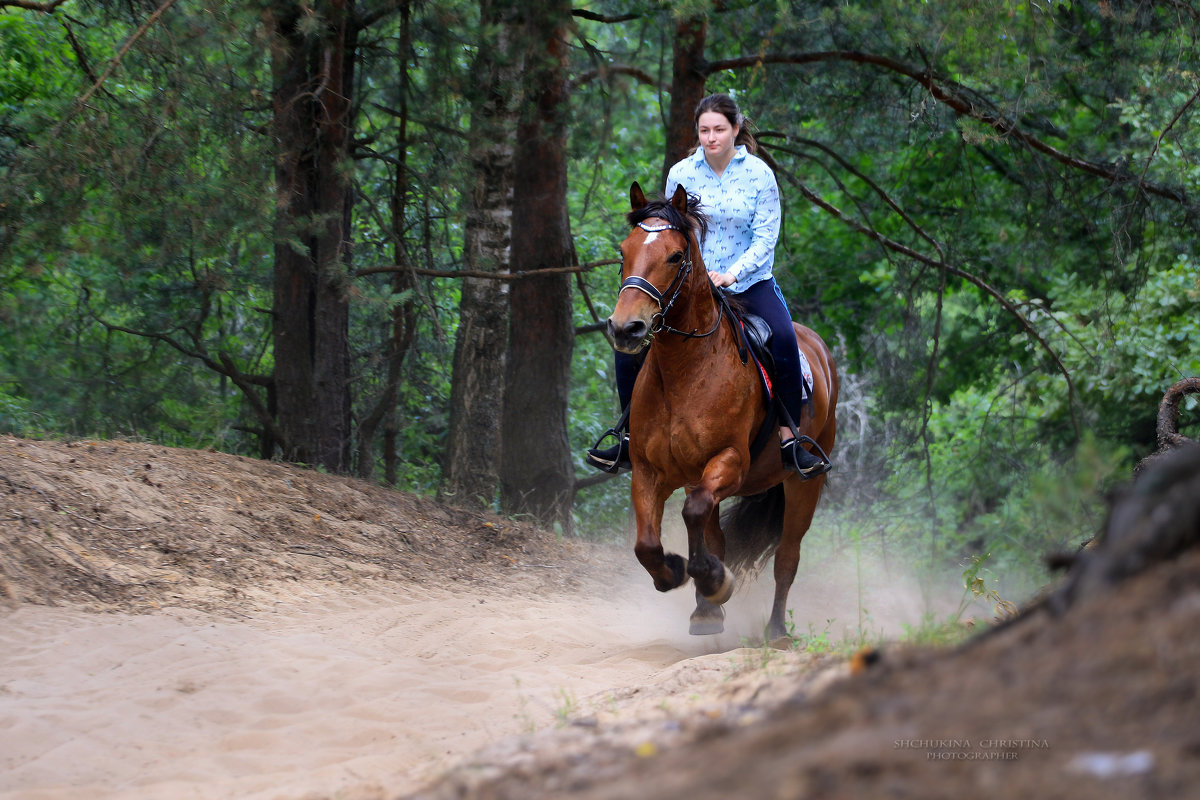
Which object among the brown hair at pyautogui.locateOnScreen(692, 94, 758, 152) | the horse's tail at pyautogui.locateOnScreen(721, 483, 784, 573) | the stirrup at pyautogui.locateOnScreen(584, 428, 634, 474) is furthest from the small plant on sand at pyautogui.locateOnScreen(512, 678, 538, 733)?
the brown hair at pyautogui.locateOnScreen(692, 94, 758, 152)

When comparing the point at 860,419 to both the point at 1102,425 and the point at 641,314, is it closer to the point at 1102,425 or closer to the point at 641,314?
the point at 1102,425

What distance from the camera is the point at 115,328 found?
11.2 meters

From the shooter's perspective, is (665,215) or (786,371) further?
(786,371)

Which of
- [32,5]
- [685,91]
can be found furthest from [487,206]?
[32,5]

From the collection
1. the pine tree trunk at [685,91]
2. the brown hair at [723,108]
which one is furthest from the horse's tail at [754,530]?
the pine tree trunk at [685,91]

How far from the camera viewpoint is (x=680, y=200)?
19.6ft

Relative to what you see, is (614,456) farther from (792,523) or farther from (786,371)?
(792,523)

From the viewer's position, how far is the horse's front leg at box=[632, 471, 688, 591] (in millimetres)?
6074

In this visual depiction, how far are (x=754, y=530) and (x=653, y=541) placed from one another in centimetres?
212

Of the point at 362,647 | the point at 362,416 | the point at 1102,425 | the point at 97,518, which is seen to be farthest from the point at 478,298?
the point at 1102,425

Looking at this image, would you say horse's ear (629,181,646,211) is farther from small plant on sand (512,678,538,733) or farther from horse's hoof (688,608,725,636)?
small plant on sand (512,678,538,733)

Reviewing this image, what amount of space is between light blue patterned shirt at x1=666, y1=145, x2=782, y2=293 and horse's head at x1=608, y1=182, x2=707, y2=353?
1.64ft

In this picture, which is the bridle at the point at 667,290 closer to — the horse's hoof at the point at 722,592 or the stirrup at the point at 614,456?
the stirrup at the point at 614,456

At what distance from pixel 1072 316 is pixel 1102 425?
2180 mm
